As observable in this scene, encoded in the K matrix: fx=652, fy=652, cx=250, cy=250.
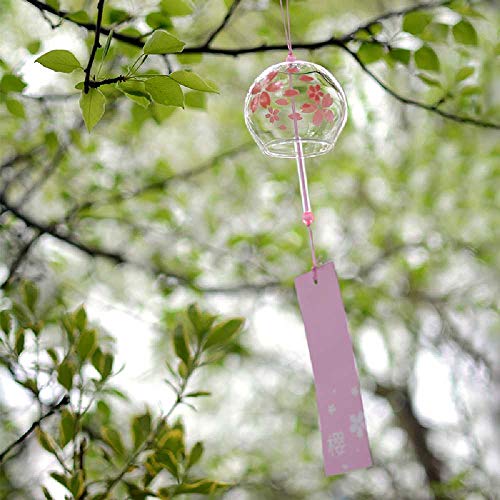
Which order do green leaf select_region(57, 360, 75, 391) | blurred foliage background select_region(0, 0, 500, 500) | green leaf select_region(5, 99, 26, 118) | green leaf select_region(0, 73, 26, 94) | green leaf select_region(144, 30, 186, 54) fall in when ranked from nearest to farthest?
1. green leaf select_region(144, 30, 186, 54)
2. green leaf select_region(57, 360, 75, 391)
3. green leaf select_region(0, 73, 26, 94)
4. green leaf select_region(5, 99, 26, 118)
5. blurred foliage background select_region(0, 0, 500, 500)

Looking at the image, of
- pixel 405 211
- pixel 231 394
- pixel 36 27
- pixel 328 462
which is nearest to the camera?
pixel 328 462

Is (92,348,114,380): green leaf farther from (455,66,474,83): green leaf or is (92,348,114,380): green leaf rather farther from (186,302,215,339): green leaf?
(455,66,474,83): green leaf

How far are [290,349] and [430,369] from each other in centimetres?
54

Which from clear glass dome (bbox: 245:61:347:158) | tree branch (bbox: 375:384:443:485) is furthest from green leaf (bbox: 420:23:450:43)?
tree branch (bbox: 375:384:443:485)

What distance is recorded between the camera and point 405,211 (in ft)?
7.50

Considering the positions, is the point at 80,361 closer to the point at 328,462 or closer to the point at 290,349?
the point at 328,462

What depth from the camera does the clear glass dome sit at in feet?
2.22

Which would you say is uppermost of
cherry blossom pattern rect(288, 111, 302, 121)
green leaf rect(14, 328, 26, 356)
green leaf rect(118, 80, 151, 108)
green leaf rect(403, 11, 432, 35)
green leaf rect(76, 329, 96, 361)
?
Answer: green leaf rect(118, 80, 151, 108)

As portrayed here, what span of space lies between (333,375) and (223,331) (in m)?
0.19

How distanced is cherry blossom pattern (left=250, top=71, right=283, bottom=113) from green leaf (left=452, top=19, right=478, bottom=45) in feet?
0.94

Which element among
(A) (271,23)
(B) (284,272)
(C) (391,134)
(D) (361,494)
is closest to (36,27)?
(A) (271,23)

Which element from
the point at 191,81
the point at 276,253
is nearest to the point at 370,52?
the point at 191,81

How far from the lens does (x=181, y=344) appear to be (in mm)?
823

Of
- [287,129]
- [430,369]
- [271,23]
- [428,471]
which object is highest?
[287,129]
